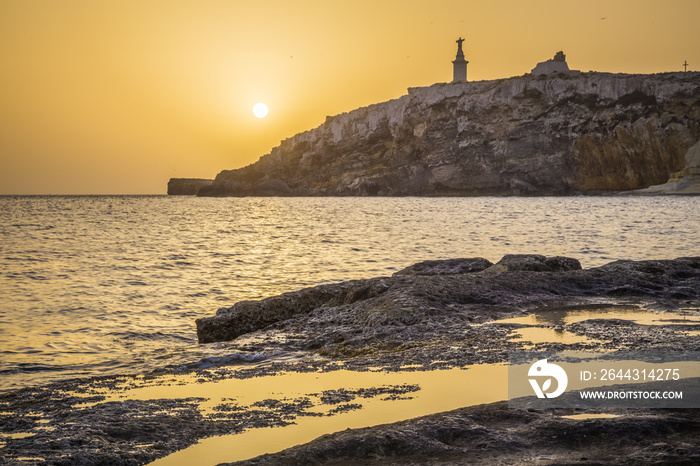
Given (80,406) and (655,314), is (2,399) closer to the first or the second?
(80,406)

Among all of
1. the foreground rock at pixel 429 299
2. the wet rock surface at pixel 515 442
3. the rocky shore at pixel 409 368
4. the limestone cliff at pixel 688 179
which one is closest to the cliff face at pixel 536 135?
the limestone cliff at pixel 688 179

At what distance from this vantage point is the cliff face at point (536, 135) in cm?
12219

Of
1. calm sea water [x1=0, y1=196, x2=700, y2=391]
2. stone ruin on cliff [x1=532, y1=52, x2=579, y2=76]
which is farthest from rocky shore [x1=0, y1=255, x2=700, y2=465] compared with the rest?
stone ruin on cliff [x1=532, y1=52, x2=579, y2=76]

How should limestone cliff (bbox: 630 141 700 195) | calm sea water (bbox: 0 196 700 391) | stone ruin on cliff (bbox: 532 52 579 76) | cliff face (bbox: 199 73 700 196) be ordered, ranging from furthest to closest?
1. stone ruin on cliff (bbox: 532 52 579 76)
2. cliff face (bbox: 199 73 700 196)
3. limestone cliff (bbox: 630 141 700 195)
4. calm sea water (bbox: 0 196 700 391)

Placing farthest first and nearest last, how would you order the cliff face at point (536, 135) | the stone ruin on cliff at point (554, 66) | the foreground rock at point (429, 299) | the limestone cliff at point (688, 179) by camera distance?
the stone ruin on cliff at point (554, 66)
the cliff face at point (536, 135)
the limestone cliff at point (688, 179)
the foreground rock at point (429, 299)

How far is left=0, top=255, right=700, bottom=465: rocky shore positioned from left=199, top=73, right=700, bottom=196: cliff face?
12064 cm

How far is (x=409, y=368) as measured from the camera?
6695 millimetres

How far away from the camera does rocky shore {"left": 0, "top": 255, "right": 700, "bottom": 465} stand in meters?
4.03

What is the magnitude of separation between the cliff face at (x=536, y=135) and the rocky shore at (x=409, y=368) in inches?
4749

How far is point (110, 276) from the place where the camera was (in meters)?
21.0

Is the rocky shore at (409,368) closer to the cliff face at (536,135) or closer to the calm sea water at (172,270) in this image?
the calm sea water at (172,270)

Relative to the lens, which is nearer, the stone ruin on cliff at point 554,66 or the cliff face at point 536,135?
the cliff face at point 536,135

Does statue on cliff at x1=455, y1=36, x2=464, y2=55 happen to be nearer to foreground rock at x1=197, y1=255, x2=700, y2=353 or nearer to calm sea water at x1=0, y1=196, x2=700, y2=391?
calm sea water at x1=0, y1=196, x2=700, y2=391

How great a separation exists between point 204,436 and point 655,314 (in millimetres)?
7024
